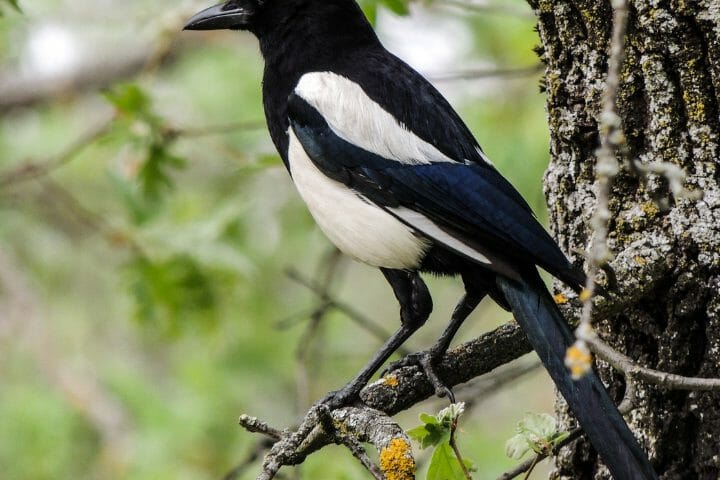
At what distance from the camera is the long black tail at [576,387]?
1677mm

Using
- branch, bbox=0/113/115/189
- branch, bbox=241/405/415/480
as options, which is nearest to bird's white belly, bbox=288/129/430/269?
branch, bbox=241/405/415/480

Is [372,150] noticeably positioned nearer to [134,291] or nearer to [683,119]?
[683,119]

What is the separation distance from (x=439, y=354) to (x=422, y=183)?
1.19 ft

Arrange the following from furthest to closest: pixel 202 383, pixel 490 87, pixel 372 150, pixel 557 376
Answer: pixel 490 87
pixel 202 383
pixel 372 150
pixel 557 376

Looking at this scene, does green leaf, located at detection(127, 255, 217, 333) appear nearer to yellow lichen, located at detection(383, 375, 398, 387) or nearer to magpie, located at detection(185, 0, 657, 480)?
magpie, located at detection(185, 0, 657, 480)

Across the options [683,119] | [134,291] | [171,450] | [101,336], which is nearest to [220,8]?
[134,291]

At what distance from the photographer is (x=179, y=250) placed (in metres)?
3.17

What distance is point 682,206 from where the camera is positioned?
189cm

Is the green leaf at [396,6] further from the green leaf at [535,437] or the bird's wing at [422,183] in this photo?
the green leaf at [535,437]

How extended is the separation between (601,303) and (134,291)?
183 centimetres

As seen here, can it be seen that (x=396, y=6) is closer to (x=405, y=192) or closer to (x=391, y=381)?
(x=405, y=192)

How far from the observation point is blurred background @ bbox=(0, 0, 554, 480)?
315 centimetres

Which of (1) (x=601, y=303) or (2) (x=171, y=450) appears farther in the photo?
(2) (x=171, y=450)

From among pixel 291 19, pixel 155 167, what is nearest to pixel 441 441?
pixel 291 19
